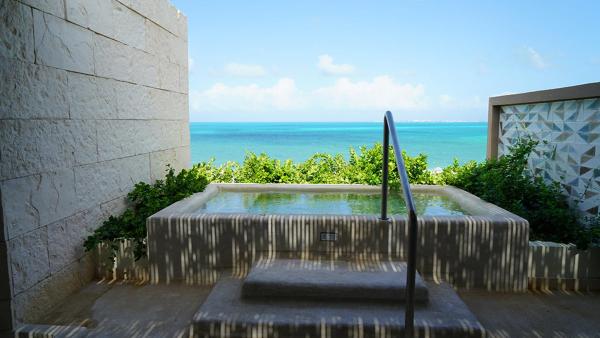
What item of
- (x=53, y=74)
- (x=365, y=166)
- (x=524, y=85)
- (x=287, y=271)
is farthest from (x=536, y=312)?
(x=524, y=85)

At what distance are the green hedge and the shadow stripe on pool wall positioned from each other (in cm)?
36

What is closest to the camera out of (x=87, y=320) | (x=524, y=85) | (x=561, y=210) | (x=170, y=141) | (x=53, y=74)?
(x=87, y=320)

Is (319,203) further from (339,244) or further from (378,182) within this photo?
(339,244)

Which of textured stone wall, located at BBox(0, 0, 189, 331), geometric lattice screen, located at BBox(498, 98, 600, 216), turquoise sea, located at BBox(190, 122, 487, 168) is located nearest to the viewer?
textured stone wall, located at BBox(0, 0, 189, 331)

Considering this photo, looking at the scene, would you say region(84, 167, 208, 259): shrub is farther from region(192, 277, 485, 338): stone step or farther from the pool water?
region(192, 277, 485, 338): stone step

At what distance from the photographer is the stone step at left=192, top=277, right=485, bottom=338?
257cm

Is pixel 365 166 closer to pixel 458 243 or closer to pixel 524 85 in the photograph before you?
pixel 458 243

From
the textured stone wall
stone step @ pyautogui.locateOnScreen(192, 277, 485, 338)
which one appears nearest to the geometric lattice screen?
stone step @ pyautogui.locateOnScreen(192, 277, 485, 338)

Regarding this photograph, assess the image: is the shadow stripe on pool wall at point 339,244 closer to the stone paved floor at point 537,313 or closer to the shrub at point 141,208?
the stone paved floor at point 537,313

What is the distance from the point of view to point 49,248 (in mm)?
3096

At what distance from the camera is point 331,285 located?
293 cm

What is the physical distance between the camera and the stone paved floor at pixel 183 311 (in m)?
2.77

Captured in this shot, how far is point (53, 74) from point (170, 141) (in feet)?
8.03

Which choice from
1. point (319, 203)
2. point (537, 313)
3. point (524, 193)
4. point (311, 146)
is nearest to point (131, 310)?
point (319, 203)
